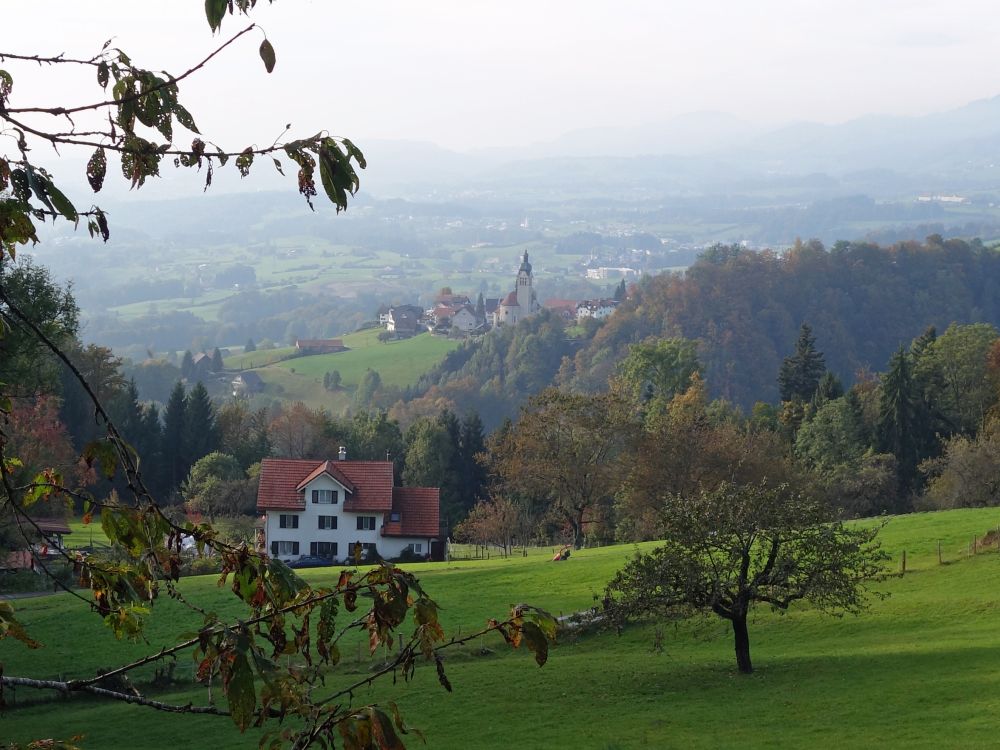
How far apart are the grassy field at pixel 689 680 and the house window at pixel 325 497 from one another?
1850cm

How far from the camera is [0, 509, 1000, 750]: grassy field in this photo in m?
19.8

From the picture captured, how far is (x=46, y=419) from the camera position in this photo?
54406 mm

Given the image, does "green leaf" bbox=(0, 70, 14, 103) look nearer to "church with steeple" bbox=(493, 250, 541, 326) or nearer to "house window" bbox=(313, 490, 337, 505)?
"house window" bbox=(313, 490, 337, 505)

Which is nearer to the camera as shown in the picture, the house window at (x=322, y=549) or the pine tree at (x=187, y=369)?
the house window at (x=322, y=549)

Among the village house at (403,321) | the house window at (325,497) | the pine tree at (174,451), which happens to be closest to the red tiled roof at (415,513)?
the house window at (325,497)

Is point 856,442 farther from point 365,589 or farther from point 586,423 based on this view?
point 365,589

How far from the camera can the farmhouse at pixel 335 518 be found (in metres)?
53.4

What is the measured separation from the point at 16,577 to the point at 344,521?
1677 centimetres

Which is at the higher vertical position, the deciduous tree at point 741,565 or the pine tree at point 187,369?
the pine tree at point 187,369

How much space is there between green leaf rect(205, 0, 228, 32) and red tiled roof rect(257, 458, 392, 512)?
5018 centimetres

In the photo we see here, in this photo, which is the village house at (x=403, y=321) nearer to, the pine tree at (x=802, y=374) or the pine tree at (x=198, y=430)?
the pine tree at (x=198, y=430)

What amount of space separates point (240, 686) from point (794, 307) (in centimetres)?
14398

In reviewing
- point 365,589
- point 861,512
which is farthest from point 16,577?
point 365,589

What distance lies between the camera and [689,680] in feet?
78.5
